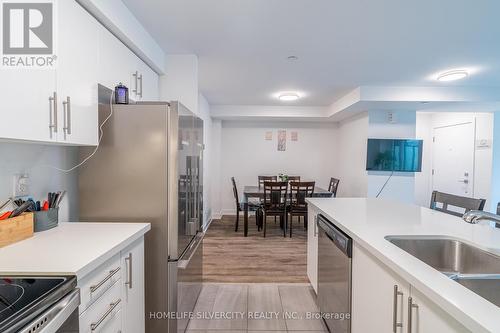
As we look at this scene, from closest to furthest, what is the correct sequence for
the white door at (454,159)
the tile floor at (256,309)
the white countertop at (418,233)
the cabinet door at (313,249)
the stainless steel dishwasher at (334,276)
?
the white countertop at (418,233) → the stainless steel dishwasher at (334,276) → the tile floor at (256,309) → the cabinet door at (313,249) → the white door at (454,159)

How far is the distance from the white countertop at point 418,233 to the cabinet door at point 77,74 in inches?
64.5

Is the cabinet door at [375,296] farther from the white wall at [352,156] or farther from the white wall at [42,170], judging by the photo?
the white wall at [352,156]

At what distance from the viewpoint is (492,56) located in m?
2.78

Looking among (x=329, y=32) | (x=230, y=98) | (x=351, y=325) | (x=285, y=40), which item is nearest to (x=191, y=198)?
(x=351, y=325)

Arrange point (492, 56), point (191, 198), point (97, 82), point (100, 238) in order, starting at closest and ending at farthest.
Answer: point (100, 238) < point (97, 82) < point (191, 198) < point (492, 56)

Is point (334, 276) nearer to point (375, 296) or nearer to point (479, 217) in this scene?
point (375, 296)

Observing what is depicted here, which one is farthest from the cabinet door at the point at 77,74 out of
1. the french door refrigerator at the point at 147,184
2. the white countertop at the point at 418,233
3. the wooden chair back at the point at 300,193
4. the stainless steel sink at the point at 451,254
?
the wooden chair back at the point at 300,193

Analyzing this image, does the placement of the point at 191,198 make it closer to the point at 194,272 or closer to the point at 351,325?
the point at 194,272

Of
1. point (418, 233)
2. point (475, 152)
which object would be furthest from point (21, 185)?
point (475, 152)

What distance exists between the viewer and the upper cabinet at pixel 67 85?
1063 mm

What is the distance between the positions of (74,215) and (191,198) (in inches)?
31.3

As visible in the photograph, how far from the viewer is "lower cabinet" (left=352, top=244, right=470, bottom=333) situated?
33.5 inches

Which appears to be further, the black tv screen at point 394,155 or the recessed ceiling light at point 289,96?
the black tv screen at point 394,155

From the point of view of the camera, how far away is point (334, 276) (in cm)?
176
